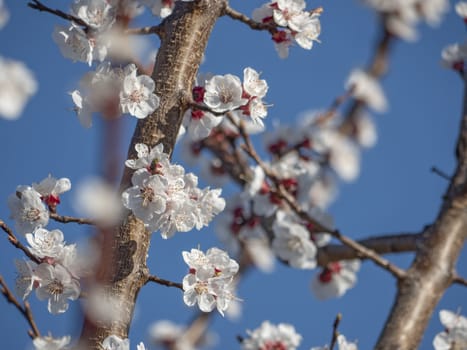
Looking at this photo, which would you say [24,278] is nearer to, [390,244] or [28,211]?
[28,211]

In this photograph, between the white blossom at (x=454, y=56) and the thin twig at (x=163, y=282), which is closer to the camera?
the thin twig at (x=163, y=282)

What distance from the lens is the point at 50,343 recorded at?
1541 mm

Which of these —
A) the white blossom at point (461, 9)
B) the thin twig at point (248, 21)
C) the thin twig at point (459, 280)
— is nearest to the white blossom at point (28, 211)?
the thin twig at point (248, 21)

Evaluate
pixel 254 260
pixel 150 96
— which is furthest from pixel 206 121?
pixel 254 260

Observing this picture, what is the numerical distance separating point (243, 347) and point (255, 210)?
0.80m

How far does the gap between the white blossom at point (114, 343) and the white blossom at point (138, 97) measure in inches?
23.1

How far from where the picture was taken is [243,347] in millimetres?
3580

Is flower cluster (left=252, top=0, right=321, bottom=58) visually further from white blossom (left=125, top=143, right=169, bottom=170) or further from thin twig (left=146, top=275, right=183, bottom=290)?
thin twig (left=146, top=275, right=183, bottom=290)

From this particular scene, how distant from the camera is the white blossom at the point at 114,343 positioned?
155 centimetres

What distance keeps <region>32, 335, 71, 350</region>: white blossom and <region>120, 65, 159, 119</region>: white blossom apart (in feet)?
2.00

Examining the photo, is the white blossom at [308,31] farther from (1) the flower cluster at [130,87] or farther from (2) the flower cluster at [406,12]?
(2) the flower cluster at [406,12]

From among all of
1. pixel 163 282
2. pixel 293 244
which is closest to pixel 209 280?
pixel 163 282

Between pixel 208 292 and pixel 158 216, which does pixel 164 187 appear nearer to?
pixel 158 216

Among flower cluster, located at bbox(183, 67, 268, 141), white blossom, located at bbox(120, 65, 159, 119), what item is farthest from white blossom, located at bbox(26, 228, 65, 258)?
flower cluster, located at bbox(183, 67, 268, 141)
